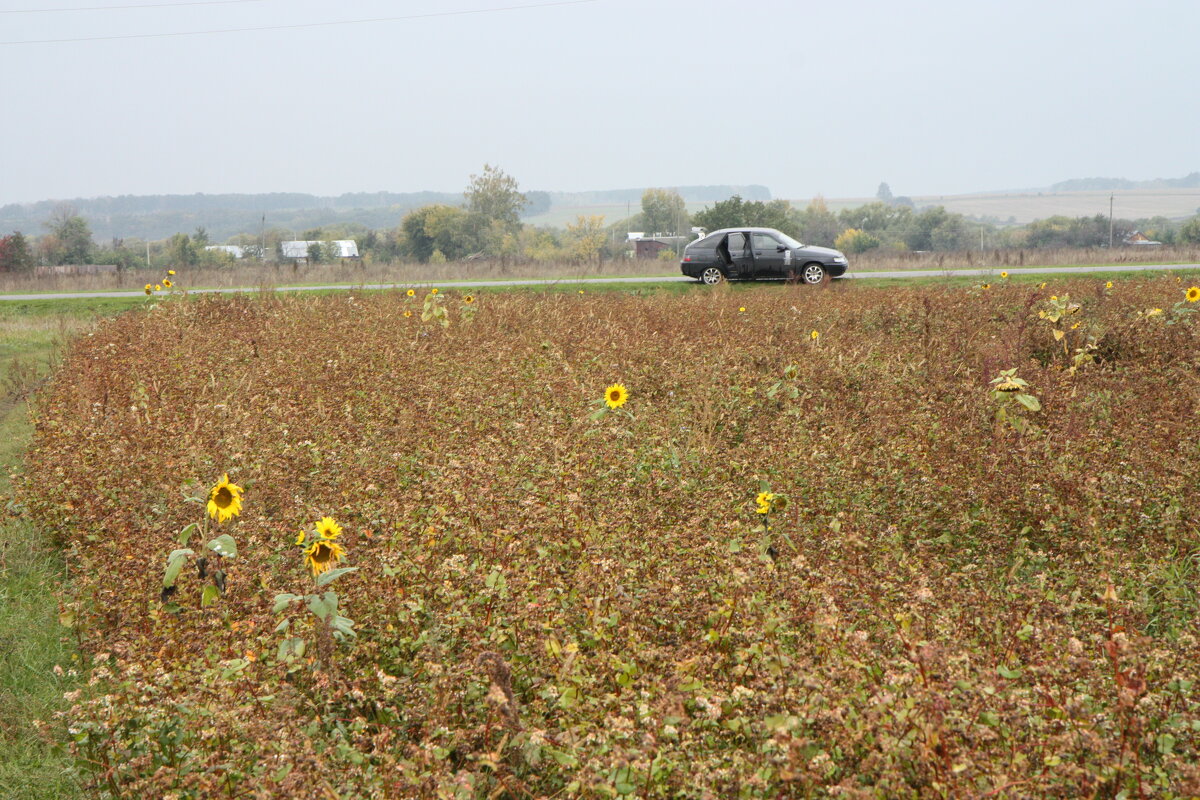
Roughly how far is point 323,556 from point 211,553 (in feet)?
2.92

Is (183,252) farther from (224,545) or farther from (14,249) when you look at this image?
(224,545)

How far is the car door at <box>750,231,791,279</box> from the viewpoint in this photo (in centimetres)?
2017

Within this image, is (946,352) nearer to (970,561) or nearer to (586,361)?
(586,361)

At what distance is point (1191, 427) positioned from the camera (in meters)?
5.67

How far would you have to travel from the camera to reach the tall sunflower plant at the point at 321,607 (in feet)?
10.2

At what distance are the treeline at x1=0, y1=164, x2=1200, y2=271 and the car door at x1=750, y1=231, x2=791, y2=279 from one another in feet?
37.3

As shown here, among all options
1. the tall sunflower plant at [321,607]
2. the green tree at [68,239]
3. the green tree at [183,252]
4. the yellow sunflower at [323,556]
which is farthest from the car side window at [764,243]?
the green tree at [68,239]

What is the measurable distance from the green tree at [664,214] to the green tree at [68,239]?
192 feet

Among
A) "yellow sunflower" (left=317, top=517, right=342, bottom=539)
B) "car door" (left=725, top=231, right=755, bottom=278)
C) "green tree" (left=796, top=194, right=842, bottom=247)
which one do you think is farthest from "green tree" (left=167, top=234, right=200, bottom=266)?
"yellow sunflower" (left=317, top=517, right=342, bottom=539)

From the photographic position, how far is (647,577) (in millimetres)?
3725

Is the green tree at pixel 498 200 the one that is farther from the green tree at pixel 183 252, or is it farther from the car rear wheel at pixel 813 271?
the car rear wheel at pixel 813 271

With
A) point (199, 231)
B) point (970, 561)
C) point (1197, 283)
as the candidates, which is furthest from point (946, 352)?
point (199, 231)

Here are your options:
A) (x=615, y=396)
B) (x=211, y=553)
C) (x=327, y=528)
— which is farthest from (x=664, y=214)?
(x=327, y=528)

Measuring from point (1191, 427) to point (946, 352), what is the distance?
325 centimetres
